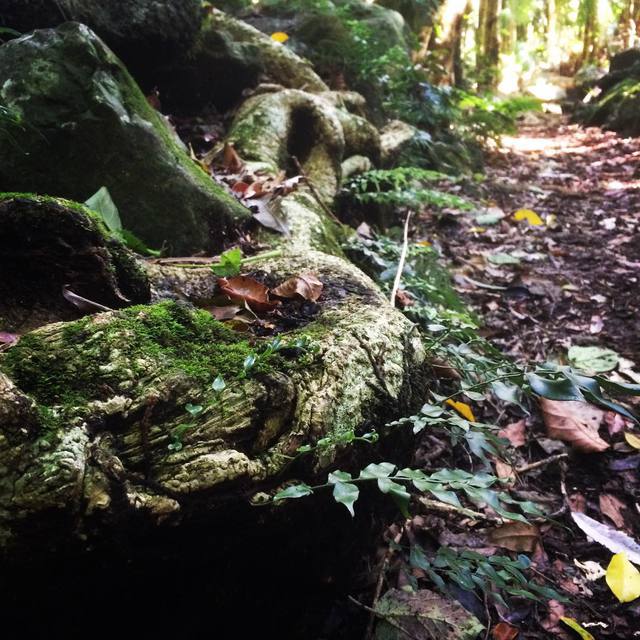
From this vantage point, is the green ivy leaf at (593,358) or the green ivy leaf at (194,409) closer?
the green ivy leaf at (194,409)

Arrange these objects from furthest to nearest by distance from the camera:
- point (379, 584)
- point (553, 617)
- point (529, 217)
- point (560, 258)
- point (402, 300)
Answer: point (529, 217)
point (560, 258)
point (402, 300)
point (553, 617)
point (379, 584)

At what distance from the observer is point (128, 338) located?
4.38 feet

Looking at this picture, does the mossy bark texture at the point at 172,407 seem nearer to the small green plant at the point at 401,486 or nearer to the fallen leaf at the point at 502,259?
the small green plant at the point at 401,486

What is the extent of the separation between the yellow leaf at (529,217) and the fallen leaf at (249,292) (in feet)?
13.8

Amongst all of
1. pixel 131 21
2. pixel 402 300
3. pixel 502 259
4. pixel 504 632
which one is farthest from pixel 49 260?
pixel 502 259

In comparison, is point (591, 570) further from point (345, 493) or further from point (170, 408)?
point (170, 408)

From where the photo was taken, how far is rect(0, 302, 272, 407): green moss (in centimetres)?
118

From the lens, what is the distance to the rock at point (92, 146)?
2.18 metres

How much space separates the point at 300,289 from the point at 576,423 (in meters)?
1.66

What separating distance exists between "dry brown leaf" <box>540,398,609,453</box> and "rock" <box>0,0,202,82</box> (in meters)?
3.54

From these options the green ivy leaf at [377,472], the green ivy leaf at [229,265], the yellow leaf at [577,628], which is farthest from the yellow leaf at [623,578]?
the green ivy leaf at [229,265]

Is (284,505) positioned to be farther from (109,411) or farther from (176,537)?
(109,411)

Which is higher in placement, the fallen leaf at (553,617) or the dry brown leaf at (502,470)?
the dry brown leaf at (502,470)

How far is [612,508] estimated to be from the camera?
2223 mm
